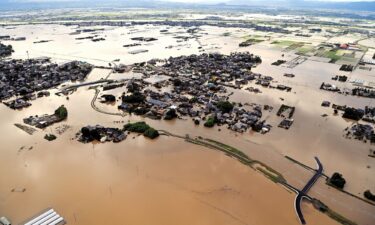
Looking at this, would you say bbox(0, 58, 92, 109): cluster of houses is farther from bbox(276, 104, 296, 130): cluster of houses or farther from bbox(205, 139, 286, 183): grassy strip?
bbox(276, 104, 296, 130): cluster of houses

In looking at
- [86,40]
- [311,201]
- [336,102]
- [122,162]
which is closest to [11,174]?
[122,162]

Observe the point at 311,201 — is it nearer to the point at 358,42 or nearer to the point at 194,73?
the point at 194,73

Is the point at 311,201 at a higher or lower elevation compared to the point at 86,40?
higher

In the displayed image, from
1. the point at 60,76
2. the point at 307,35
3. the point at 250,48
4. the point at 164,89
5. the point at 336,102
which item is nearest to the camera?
the point at 336,102

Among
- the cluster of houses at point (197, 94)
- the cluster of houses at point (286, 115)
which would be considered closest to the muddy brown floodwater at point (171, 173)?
the cluster of houses at point (286, 115)

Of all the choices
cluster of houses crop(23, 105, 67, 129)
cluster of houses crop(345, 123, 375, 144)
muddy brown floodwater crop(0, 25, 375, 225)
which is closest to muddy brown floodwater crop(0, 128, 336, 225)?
muddy brown floodwater crop(0, 25, 375, 225)
